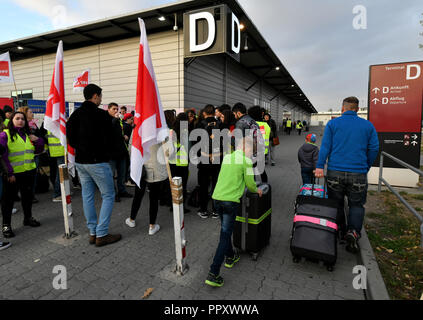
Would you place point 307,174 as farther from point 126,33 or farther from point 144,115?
point 126,33

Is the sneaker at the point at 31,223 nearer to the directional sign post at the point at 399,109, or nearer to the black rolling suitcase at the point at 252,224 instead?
the black rolling suitcase at the point at 252,224

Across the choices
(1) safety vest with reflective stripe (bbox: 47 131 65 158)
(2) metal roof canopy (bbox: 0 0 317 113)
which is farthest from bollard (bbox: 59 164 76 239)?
(2) metal roof canopy (bbox: 0 0 317 113)

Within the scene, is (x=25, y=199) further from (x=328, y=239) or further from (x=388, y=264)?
(x=388, y=264)

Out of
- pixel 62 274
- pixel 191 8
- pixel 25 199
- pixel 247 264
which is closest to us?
pixel 62 274

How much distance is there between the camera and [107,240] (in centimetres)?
360

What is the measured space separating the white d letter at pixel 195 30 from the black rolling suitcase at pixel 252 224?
8.29 meters

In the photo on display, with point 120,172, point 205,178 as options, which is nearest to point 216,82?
point 120,172

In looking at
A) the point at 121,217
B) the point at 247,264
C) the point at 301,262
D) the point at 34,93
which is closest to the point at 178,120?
the point at 121,217

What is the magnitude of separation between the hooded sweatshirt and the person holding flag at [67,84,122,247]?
3848 millimetres

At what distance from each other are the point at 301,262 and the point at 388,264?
1152mm

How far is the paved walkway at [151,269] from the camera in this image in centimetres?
254

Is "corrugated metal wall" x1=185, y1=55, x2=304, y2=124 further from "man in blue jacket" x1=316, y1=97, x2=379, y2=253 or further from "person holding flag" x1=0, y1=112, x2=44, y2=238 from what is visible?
"man in blue jacket" x1=316, y1=97, x2=379, y2=253

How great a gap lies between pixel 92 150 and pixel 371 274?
12.7ft
